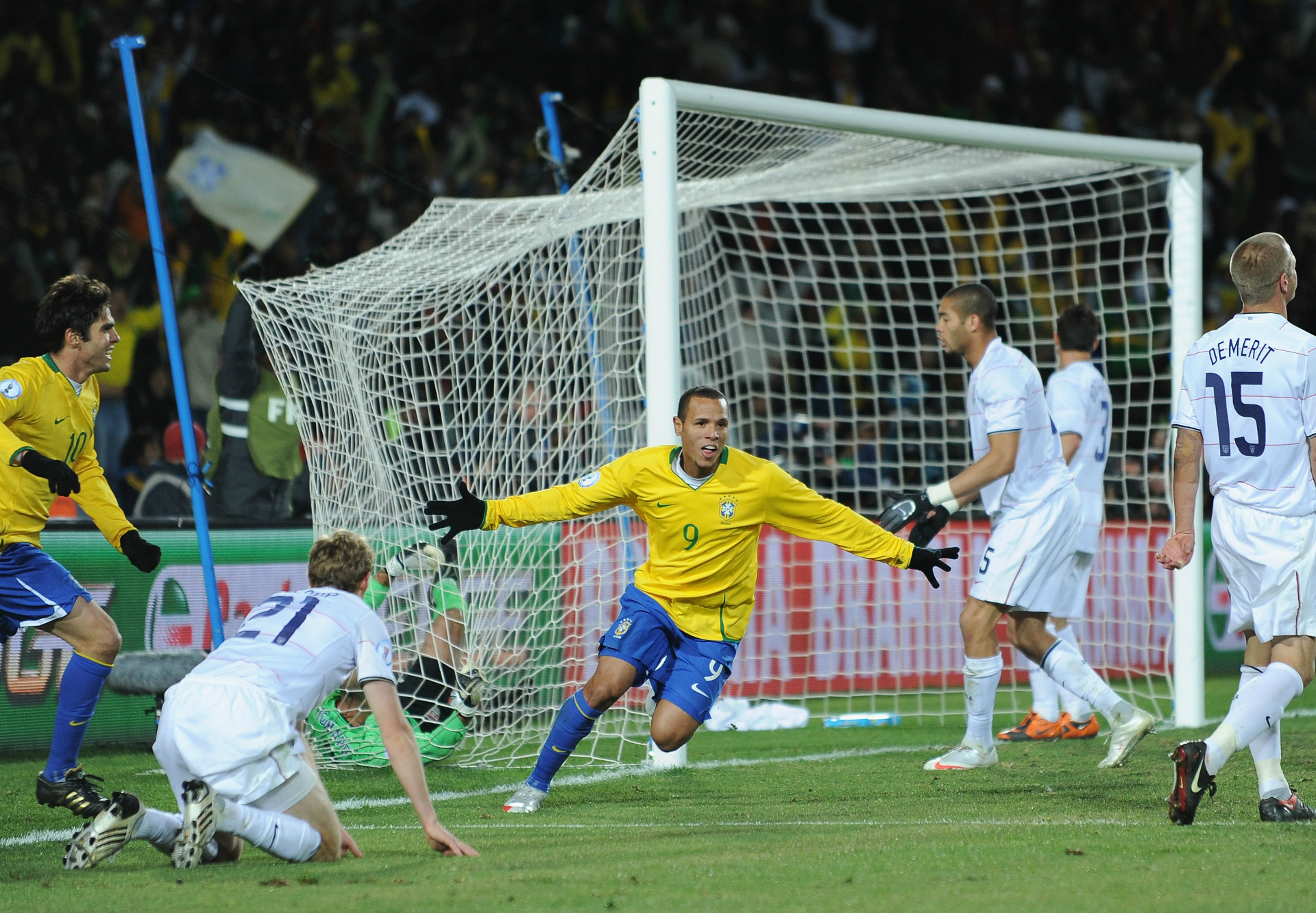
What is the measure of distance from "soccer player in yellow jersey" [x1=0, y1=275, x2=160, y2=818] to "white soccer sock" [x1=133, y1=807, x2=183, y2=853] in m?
1.24

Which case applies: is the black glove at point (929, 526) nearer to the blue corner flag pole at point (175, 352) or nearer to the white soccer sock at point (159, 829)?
the white soccer sock at point (159, 829)

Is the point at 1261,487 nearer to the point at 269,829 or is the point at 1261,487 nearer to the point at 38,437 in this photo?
the point at 269,829

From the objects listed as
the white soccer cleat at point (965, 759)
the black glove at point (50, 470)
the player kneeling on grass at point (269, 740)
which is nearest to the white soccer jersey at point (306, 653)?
the player kneeling on grass at point (269, 740)

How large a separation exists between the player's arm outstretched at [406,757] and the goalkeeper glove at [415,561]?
261 centimetres

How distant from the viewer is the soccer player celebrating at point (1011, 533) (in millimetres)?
6559

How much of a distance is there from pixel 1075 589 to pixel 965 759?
4.58 ft

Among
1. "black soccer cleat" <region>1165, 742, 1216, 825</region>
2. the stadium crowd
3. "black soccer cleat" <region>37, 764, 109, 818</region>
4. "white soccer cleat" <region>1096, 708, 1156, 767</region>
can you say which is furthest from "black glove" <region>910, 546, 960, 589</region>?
the stadium crowd

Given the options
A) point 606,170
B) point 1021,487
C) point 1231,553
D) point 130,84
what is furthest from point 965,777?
point 130,84

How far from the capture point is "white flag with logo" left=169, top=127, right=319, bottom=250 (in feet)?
37.1

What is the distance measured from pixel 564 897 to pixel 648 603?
2018 mm

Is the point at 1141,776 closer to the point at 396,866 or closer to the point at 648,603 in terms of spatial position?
the point at 648,603

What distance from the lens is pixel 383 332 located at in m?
7.52

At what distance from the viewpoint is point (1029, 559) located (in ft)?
21.8

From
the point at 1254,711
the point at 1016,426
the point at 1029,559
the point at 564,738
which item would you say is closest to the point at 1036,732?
the point at 1029,559
